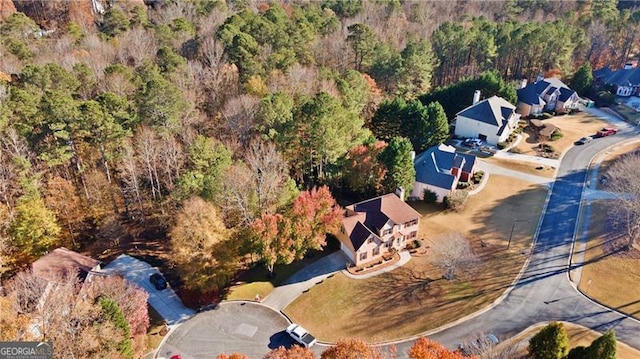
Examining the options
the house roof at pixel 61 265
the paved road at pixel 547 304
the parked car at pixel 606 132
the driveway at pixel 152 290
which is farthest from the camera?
the parked car at pixel 606 132

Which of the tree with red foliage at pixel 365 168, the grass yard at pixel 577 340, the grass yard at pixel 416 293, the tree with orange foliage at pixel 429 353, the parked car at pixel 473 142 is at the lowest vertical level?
the grass yard at pixel 577 340

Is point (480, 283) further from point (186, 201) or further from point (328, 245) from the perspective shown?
point (186, 201)

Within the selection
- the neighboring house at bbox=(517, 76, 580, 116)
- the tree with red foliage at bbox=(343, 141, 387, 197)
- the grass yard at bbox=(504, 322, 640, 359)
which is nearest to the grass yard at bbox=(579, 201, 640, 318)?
the grass yard at bbox=(504, 322, 640, 359)

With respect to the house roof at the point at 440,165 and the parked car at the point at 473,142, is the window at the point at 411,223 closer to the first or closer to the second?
the house roof at the point at 440,165

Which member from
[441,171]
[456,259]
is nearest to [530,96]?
[441,171]

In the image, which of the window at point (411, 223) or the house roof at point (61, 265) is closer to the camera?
the house roof at point (61, 265)


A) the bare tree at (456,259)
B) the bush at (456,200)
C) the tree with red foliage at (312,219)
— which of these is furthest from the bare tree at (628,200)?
Result: the tree with red foliage at (312,219)
